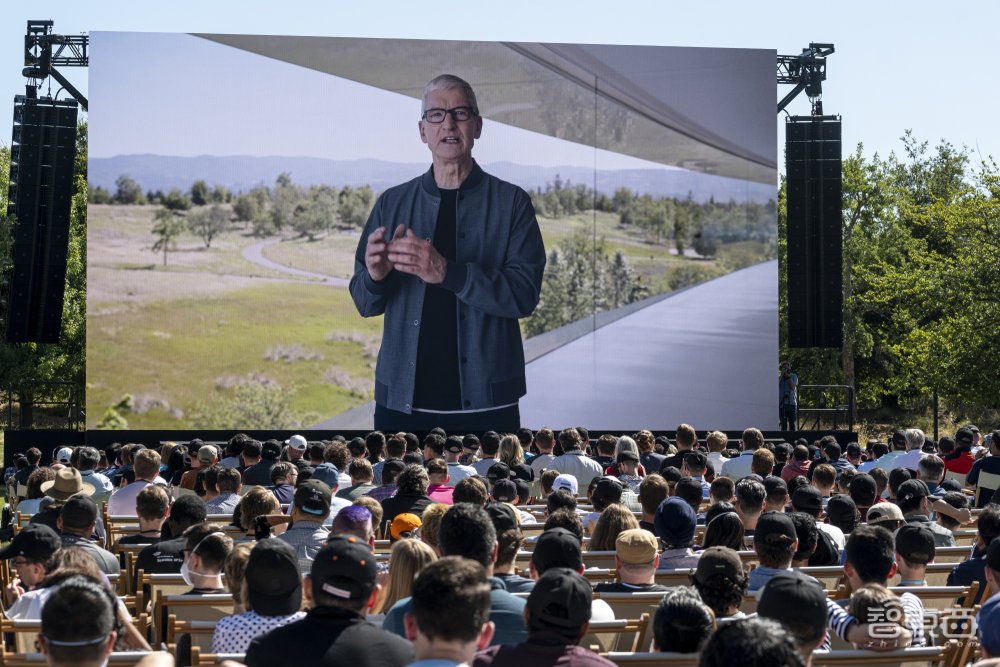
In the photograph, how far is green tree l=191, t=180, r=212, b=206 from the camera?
53.8ft

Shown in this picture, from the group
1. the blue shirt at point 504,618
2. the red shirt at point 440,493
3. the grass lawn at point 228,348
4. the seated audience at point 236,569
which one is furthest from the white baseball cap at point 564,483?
the grass lawn at point 228,348

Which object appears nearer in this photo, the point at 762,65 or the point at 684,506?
the point at 684,506

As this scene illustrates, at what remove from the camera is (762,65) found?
1716 cm

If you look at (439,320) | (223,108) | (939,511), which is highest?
(223,108)

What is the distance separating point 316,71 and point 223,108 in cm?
136

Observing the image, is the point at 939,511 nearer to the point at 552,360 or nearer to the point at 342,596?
the point at 342,596

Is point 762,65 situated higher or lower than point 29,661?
higher

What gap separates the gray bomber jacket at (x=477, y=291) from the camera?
1611cm

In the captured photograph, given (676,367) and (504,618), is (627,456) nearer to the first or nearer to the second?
(504,618)

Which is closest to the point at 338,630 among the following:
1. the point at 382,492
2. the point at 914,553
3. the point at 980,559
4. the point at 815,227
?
the point at 914,553

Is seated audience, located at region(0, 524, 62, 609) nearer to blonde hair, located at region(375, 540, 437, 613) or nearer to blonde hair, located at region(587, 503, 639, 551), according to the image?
blonde hair, located at region(375, 540, 437, 613)

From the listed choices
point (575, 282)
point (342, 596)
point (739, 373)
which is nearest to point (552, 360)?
point (575, 282)

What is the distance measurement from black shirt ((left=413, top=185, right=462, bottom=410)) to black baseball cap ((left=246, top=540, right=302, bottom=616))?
1244 centimetres

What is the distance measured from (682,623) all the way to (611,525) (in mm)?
2238
